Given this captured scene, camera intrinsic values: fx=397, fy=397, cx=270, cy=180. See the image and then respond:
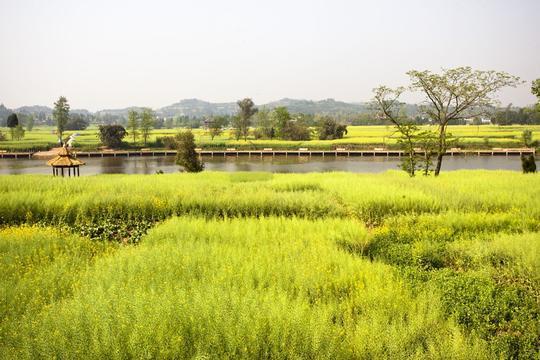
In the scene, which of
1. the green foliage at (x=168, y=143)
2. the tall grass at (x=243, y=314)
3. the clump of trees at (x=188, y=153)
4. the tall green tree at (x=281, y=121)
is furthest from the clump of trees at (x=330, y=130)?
the tall grass at (x=243, y=314)

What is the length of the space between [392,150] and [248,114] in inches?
1832

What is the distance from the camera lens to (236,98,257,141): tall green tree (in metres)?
107

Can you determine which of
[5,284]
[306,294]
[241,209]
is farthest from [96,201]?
[306,294]

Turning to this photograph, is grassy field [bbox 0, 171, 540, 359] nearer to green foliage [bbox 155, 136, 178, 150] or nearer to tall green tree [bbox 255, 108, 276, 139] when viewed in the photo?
green foliage [bbox 155, 136, 178, 150]

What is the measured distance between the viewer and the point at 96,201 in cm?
1433

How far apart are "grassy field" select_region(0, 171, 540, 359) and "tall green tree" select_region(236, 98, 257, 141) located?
9112 cm

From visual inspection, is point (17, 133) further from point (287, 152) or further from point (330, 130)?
point (330, 130)

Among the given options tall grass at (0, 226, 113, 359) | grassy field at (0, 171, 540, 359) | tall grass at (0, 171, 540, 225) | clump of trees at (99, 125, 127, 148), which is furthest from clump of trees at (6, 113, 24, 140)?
tall grass at (0, 226, 113, 359)

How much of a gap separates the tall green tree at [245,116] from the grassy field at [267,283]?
299 ft

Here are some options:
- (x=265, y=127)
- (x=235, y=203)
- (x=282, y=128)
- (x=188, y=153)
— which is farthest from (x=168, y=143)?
(x=235, y=203)

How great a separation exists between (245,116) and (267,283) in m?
104

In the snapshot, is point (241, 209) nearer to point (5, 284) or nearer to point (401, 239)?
point (401, 239)

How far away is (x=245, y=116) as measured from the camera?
109 meters

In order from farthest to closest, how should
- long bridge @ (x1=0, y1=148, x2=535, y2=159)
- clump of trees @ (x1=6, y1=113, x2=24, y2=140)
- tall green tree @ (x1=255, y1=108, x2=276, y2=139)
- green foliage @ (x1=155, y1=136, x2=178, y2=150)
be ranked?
tall green tree @ (x1=255, y1=108, x2=276, y2=139) < clump of trees @ (x1=6, y1=113, x2=24, y2=140) < green foliage @ (x1=155, y1=136, x2=178, y2=150) < long bridge @ (x1=0, y1=148, x2=535, y2=159)
